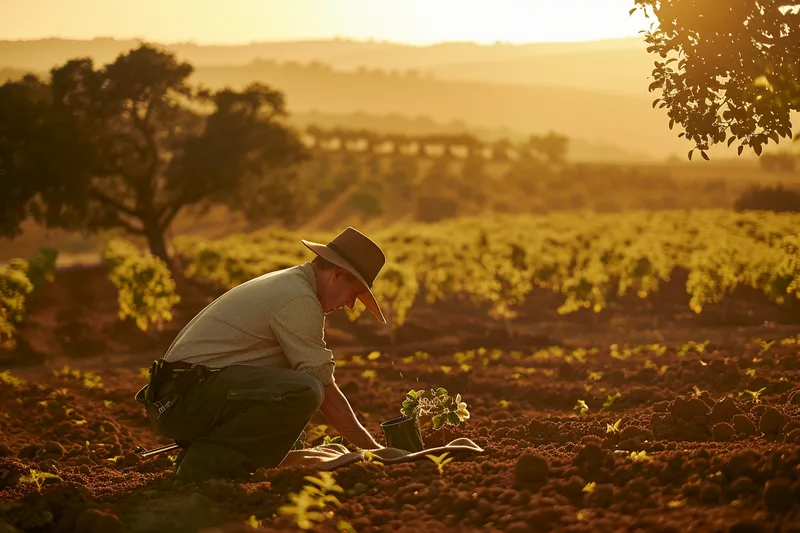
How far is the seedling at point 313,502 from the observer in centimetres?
407

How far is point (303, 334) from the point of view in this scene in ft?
16.8

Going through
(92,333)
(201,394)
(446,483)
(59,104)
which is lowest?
(92,333)

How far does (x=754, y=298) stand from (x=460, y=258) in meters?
5.47

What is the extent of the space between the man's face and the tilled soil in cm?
98

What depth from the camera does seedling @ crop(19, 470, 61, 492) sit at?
535 cm

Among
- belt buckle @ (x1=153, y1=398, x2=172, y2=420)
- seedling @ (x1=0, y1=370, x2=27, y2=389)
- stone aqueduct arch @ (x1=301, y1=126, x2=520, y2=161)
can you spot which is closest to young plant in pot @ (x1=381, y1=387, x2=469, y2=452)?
belt buckle @ (x1=153, y1=398, x2=172, y2=420)

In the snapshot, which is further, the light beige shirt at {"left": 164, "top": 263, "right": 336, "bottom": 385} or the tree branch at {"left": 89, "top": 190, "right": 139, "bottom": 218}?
the tree branch at {"left": 89, "top": 190, "right": 139, "bottom": 218}

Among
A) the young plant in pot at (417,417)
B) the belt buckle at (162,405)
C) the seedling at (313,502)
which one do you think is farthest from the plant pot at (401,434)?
the belt buckle at (162,405)

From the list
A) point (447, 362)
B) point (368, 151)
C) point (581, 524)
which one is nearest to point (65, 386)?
point (447, 362)

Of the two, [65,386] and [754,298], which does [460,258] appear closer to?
[754,298]

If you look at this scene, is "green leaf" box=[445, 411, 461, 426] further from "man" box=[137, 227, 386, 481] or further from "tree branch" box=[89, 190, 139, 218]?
"tree branch" box=[89, 190, 139, 218]

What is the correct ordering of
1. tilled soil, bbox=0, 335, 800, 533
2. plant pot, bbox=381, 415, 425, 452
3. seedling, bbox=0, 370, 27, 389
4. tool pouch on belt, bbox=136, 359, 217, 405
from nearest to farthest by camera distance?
tilled soil, bbox=0, 335, 800, 533
tool pouch on belt, bbox=136, 359, 217, 405
plant pot, bbox=381, 415, 425, 452
seedling, bbox=0, 370, 27, 389

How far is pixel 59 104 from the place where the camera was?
68.4 ft

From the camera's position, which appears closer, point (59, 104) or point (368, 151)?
point (59, 104)
